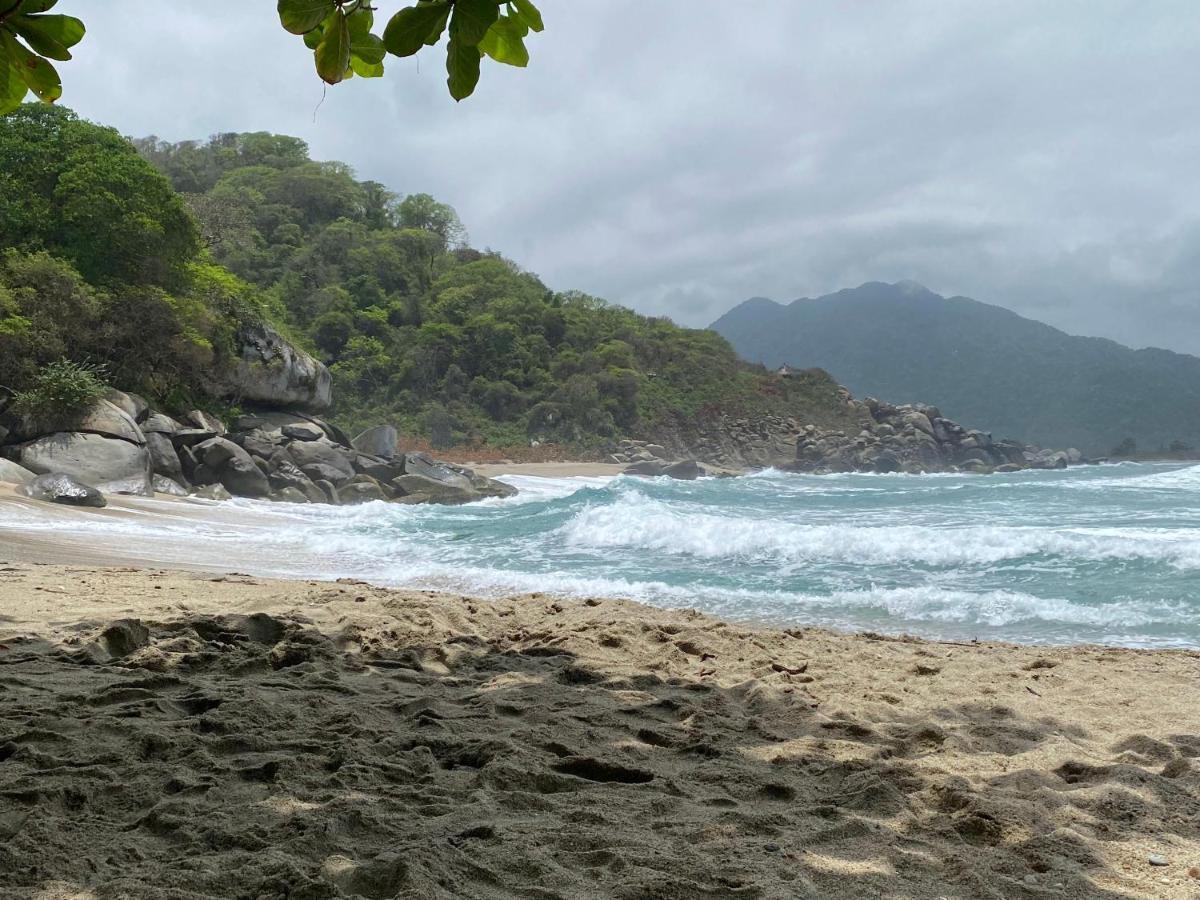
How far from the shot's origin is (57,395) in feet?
52.4

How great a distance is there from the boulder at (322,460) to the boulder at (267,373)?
2.82m

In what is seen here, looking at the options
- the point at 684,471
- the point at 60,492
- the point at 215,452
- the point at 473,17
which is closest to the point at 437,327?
the point at 684,471

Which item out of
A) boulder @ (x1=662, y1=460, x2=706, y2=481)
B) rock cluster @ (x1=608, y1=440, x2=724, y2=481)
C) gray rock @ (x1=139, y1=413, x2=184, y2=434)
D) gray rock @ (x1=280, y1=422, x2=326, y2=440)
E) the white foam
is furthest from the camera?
rock cluster @ (x1=608, y1=440, x2=724, y2=481)

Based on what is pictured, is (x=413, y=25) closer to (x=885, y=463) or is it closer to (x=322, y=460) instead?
(x=322, y=460)

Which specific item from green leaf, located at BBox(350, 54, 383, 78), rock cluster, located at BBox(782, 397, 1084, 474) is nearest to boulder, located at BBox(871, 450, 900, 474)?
rock cluster, located at BBox(782, 397, 1084, 474)

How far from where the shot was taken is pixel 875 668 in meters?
5.05

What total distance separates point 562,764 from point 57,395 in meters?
16.6

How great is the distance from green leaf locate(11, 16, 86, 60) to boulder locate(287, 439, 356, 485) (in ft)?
63.9

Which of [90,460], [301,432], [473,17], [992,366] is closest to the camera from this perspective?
[473,17]

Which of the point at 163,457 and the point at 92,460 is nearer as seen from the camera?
the point at 92,460

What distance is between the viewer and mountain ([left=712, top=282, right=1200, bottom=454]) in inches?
3875

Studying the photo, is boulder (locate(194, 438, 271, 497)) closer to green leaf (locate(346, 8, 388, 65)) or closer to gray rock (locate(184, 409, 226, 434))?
gray rock (locate(184, 409, 226, 434))

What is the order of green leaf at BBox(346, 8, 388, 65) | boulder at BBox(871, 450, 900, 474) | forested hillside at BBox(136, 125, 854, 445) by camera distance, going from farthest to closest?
boulder at BBox(871, 450, 900, 474) < forested hillside at BBox(136, 125, 854, 445) < green leaf at BBox(346, 8, 388, 65)

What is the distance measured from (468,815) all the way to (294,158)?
6924cm
